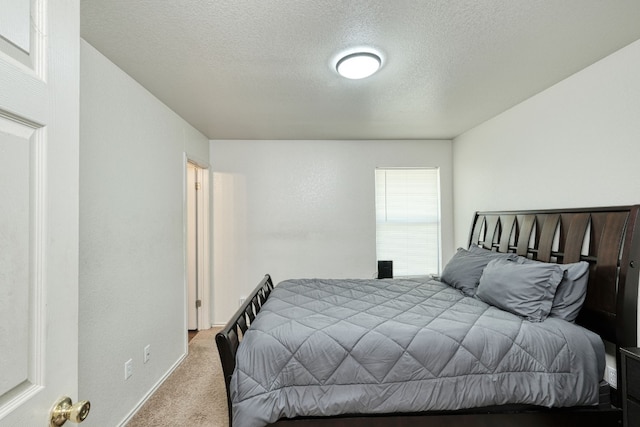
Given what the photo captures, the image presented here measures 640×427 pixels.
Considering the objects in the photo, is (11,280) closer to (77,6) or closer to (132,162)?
(77,6)

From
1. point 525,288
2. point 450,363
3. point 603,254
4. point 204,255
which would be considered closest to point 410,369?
point 450,363

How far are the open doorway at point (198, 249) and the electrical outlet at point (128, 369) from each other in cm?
152

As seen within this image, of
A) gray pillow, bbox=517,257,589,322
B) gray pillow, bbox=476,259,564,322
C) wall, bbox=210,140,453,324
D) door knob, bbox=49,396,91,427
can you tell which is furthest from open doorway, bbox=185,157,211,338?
gray pillow, bbox=517,257,589,322

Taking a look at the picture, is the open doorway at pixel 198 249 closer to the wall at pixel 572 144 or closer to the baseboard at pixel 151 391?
the baseboard at pixel 151 391

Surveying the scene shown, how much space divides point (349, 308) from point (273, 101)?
1.87 metres

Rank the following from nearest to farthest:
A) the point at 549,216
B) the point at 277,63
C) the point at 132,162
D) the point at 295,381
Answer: the point at 295,381 → the point at 277,63 → the point at 132,162 → the point at 549,216

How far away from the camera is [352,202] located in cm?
384

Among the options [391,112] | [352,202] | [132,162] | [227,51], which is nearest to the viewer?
[227,51]

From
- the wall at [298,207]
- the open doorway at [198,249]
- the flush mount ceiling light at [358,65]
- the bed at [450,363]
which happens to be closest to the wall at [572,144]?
the bed at [450,363]

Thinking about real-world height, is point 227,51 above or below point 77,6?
above

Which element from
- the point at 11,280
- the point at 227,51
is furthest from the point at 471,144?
the point at 11,280

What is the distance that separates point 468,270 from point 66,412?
8.85 feet

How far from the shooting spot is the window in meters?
3.91

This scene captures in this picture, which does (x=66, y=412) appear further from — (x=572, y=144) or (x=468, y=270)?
(x=572, y=144)
